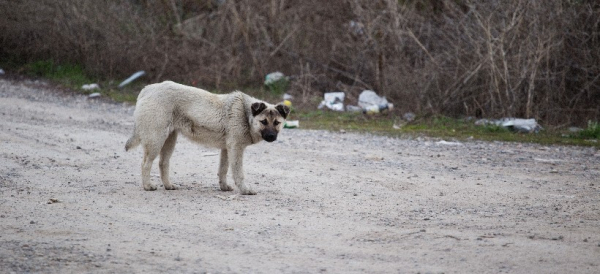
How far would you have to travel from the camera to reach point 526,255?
6.42m

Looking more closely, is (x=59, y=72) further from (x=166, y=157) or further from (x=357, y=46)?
(x=166, y=157)

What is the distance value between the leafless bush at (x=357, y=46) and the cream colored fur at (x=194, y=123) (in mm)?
8710

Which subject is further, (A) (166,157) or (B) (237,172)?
(A) (166,157)

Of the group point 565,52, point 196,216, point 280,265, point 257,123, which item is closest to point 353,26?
point 565,52

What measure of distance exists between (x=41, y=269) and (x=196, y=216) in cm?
228

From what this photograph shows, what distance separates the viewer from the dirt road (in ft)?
20.5

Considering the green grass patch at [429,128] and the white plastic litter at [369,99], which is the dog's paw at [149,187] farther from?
the white plastic litter at [369,99]

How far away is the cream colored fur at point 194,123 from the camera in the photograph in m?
8.98

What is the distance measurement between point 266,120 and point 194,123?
2.94 ft

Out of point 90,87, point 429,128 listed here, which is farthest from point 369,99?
point 90,87

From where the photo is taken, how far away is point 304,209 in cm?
834

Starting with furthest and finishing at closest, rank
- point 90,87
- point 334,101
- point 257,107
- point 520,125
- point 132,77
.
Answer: point 132,77 → point 90,87 → point 334,101 → point 520,125 → point 257,107

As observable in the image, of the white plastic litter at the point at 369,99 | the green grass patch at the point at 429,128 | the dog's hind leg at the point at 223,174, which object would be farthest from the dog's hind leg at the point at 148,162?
the white plastic litter at the point at 369,99

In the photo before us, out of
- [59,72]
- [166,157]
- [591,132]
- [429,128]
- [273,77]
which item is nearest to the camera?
[166,157]
